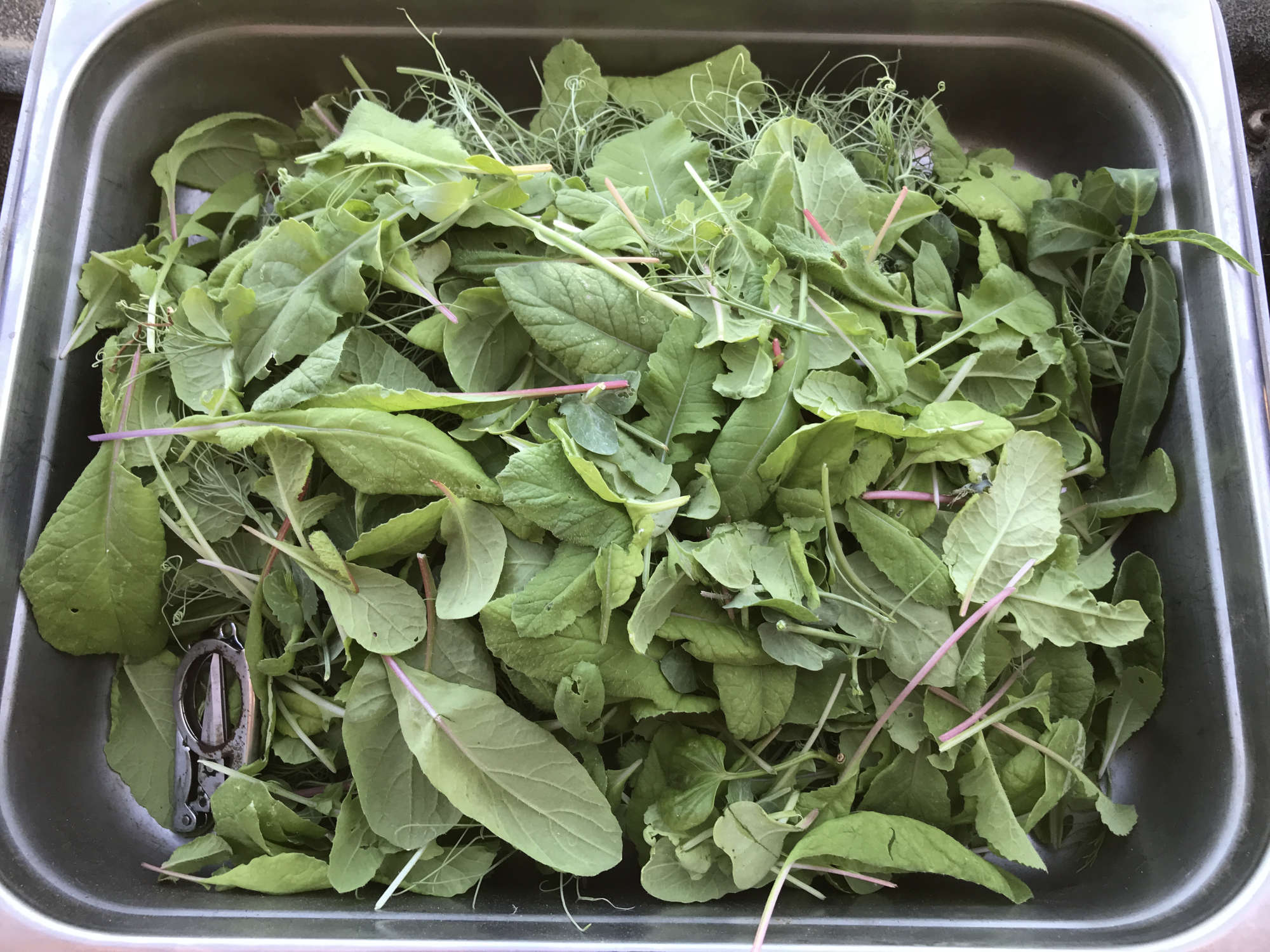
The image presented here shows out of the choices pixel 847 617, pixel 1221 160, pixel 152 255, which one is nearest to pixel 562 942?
pixel 847 617

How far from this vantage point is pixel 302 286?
0.68 meters

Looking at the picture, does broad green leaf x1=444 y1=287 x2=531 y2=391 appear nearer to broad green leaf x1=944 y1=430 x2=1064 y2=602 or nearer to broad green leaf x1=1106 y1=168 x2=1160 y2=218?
broad green leaf x1=944 y1=430 x2=1064 y2=602

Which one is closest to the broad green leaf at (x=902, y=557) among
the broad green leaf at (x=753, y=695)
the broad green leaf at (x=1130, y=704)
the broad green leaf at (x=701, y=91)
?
the broad green leaf at (x=753, y=695)

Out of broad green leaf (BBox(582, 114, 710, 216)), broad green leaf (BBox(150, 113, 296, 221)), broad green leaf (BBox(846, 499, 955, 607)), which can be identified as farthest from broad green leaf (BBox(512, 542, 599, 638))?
broad green leaf (BBox(150, 113, 296, 221))

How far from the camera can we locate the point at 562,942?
62 centimetres

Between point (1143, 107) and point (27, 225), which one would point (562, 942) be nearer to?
point (27, 225)

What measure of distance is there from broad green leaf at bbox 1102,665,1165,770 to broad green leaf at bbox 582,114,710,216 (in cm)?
57

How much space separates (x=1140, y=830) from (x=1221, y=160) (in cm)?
60

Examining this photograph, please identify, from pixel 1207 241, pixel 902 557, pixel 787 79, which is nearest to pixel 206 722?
pixel 902 557

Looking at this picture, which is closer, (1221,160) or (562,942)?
(562,942)

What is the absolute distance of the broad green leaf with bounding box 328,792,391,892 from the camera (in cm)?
64

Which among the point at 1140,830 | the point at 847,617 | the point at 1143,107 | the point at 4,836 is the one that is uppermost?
the point at 1143,107

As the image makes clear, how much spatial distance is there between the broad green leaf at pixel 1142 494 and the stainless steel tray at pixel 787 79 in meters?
0.03

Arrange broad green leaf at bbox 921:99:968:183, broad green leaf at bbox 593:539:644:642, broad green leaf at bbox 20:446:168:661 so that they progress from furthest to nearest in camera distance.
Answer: broad green leaf at bbox 921:99:968:183, broad green leaf at bbox 20:446:168:661, broad green leaf at bbox 593:539:644:642
